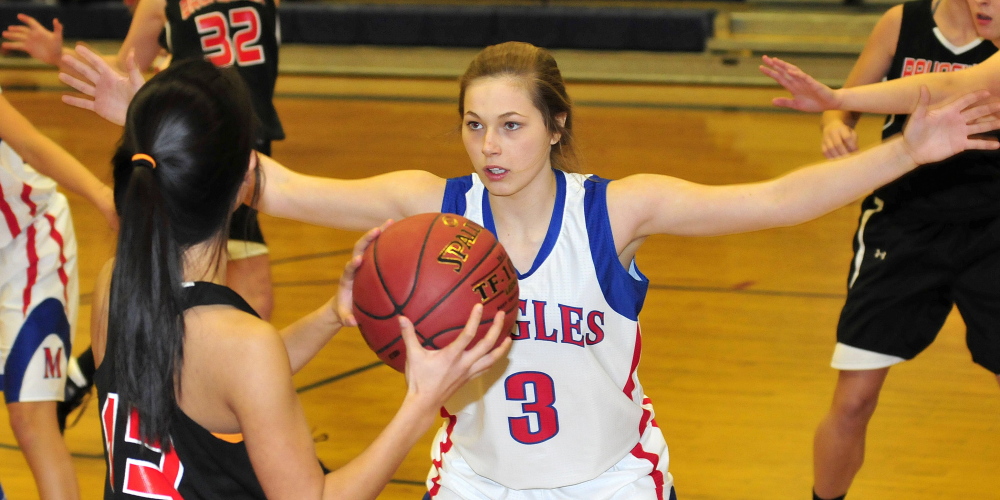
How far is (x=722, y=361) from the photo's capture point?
4844mm

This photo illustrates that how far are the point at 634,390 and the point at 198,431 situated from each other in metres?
1.11

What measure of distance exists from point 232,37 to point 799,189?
296 centimetres

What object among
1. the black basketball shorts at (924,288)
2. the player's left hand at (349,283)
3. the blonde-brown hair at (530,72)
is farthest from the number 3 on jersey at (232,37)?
the black basketball shorts at (924,288)

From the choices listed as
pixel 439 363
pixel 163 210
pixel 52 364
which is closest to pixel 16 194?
pixel 52 364

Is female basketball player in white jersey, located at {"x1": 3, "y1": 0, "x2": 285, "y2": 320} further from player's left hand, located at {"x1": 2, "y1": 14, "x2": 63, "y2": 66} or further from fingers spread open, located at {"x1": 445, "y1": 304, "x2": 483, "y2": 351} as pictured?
fingers spread open, located at {"x1": 445, "y1": 304, "x2": 483, "y2": 351}

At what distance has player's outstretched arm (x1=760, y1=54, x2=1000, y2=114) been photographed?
8.27 feet

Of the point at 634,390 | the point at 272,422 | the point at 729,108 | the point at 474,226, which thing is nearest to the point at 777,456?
the point at 634,390

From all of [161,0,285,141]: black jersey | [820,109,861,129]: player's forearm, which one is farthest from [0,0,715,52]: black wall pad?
[820,109,861,129]: player's forearm

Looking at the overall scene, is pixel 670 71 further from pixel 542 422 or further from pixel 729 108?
pixel 542 422

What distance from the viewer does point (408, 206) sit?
2615 millimetres

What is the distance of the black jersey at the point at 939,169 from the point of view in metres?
3.16

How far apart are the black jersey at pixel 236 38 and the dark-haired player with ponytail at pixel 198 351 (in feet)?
8.15

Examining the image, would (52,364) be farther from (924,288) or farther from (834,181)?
(924,288)

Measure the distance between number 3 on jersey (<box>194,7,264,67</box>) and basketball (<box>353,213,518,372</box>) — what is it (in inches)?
99.9
